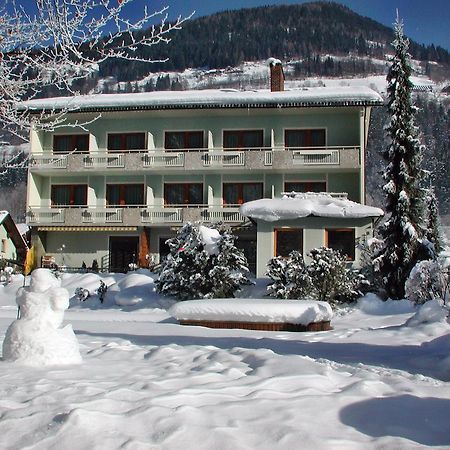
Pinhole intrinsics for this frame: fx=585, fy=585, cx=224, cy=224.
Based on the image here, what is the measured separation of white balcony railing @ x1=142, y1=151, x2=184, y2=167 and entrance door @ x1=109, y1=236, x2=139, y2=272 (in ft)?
13.7

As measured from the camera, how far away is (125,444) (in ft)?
12.5

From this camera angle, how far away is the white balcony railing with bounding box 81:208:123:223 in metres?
30.3

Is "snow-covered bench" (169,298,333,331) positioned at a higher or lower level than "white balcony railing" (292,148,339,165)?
lower

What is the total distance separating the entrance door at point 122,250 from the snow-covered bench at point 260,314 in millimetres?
19438

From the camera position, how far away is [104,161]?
101 feet

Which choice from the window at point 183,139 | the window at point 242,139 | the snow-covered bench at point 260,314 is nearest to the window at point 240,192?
the window at point 242,139

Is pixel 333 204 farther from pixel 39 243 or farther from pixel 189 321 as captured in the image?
pixel 39 243

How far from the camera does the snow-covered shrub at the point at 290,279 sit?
17125mm

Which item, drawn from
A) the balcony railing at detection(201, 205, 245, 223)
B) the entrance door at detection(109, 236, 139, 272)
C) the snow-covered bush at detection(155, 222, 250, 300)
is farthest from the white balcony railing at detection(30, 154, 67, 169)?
the snow-covered bush at detection(155, 222, 250, 300)

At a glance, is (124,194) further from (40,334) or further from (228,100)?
(40,334)

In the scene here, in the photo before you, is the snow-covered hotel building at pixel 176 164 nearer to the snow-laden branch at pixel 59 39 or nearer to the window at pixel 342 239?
the window at pixel 342 239

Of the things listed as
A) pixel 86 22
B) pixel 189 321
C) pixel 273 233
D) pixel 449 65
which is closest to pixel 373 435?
pixel 86 22

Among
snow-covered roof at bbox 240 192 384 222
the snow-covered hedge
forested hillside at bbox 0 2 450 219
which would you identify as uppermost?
forested hillside at bbox 0 2 450 219

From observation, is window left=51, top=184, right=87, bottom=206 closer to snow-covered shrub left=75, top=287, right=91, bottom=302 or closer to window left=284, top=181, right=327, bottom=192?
window left=284, top=181, right=327, bottom=192
